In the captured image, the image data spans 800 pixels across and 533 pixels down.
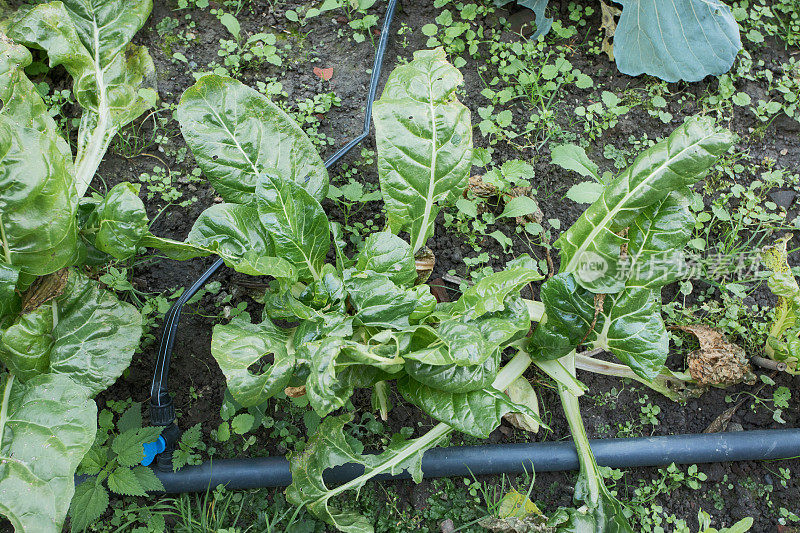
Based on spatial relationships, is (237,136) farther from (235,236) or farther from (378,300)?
(378,300)

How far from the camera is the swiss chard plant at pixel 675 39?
2465 millimetres

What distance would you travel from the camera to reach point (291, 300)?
1.71 m

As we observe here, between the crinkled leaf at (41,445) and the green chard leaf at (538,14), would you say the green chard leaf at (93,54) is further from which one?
the green chard leaf at (538,14)

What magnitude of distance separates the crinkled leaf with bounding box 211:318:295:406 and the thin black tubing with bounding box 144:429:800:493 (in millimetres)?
436

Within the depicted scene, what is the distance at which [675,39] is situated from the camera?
2488 mm

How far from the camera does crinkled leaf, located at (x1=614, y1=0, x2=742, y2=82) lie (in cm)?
246

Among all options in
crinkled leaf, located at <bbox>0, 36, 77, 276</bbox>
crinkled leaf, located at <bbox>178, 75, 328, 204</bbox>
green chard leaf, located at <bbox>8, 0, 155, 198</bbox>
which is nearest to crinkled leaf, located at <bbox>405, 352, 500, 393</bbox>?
crinkled leaf, located at <bbox>178, 75, 328, 204</bbox>

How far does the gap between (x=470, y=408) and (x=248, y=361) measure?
622 mm

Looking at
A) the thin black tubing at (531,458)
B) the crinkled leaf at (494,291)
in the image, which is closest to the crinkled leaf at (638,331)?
the crinkled leaf at (494,291)

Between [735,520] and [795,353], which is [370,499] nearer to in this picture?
[735,520]

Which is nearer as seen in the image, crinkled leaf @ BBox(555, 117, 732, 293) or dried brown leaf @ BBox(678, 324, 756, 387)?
crinkled leaf @ BBox(555, 117, 732, 293)

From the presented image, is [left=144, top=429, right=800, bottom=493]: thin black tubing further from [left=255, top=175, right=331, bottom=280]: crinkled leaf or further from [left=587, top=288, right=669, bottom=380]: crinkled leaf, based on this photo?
[left=255, top=175, right=331, bottom=280]: crinkled leaf

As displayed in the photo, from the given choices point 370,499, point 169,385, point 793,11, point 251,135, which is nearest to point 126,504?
point 169,385

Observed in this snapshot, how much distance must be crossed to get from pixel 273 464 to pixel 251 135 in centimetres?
105
